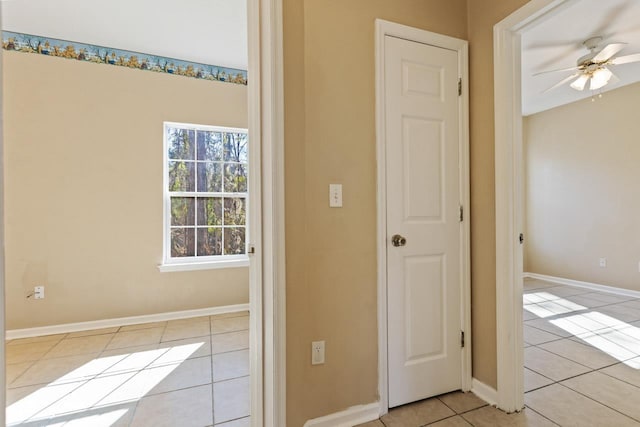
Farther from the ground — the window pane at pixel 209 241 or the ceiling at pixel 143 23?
the ceiling at pixel 143 23

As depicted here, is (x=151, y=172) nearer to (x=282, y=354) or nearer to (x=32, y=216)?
(x=32, y=216)

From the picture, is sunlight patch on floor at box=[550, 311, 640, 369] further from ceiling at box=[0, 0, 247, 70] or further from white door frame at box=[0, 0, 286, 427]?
ceiling at box=[0, 0, 247, 70]

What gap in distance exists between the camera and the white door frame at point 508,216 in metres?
1.66

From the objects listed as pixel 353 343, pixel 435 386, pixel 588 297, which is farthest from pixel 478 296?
pixel 588 297

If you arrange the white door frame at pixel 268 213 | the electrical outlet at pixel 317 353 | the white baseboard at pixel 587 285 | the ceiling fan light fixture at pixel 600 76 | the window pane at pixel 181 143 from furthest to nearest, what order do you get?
the white baseboard at pixel 587 285
the window pane at pixel 181 143
the ceiling fan light fixture at pixel 600 76
the electrical outlet at pixel 317 353
the white door frame at pixel 268 213

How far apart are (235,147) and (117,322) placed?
7.19ft

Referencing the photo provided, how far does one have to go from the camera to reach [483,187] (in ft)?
5.88

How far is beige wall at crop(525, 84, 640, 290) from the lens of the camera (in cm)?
379

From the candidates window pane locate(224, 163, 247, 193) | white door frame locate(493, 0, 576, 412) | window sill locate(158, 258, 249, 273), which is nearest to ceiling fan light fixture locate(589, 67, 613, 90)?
white door frame locate(493, 0, 576, 412)

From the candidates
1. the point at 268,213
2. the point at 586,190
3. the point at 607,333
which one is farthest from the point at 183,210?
the point at 586,190

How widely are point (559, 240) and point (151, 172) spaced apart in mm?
5651

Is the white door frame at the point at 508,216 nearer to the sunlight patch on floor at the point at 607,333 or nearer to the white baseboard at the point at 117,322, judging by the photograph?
the sunlight patch on floor at the point at 607,333

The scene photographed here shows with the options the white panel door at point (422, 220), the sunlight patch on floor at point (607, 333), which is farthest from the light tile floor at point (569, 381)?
the white panel door at point (422, 220)

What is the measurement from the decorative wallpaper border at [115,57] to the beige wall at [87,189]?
0.07 m
